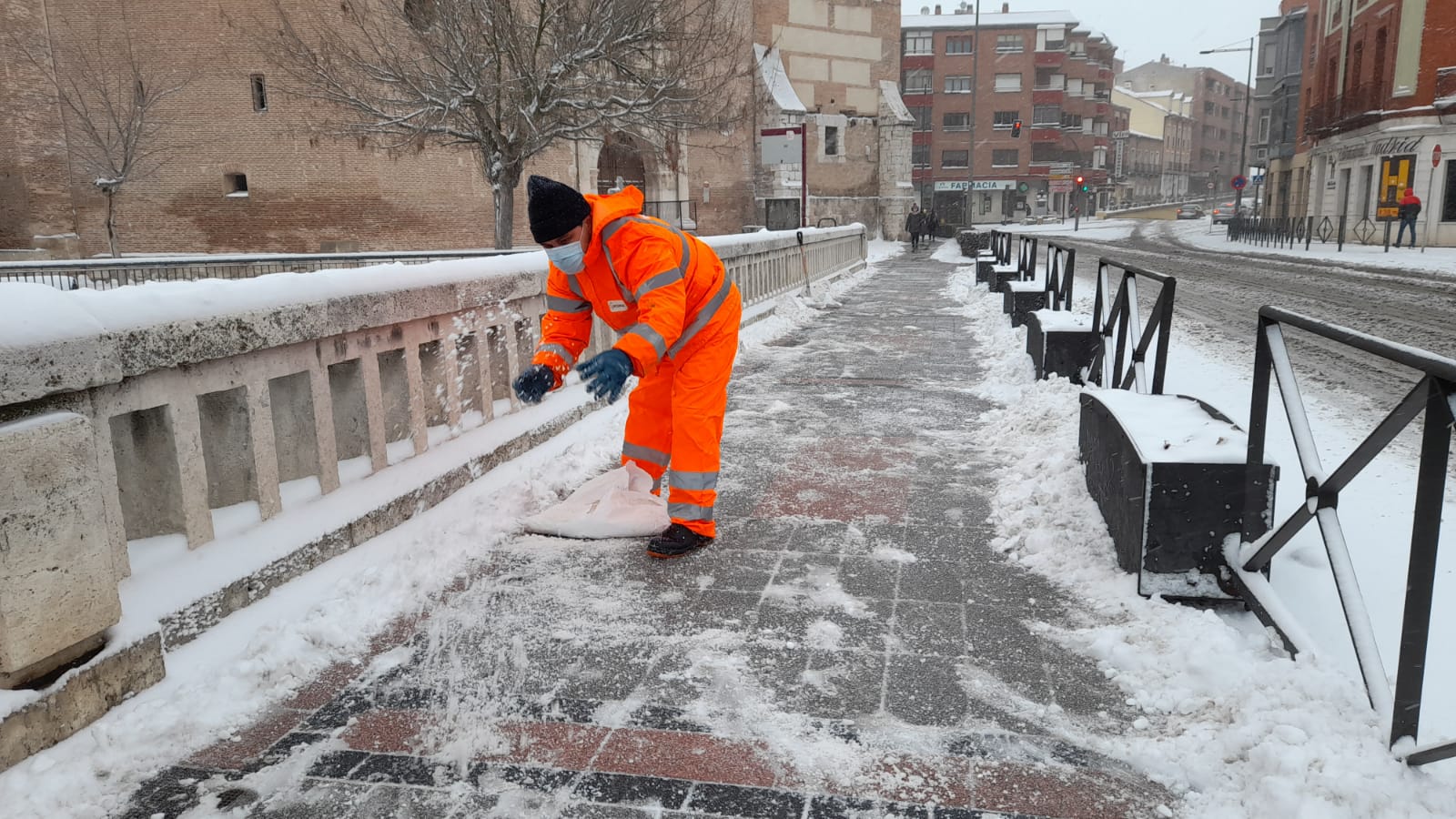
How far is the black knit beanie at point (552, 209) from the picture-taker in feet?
12.4

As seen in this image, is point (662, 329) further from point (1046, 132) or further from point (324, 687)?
point (1046, 132)

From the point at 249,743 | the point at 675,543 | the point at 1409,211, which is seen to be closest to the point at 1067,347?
the point at 675,543

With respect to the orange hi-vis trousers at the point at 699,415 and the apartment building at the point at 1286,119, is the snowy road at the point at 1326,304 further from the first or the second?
the apartment building at the point at 1286,119

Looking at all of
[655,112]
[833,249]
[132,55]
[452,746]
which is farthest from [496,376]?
[132,55]

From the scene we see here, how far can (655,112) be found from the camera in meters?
15.4

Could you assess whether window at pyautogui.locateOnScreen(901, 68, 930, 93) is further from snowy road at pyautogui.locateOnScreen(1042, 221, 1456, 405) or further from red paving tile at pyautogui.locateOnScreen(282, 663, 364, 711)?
red paving tile at pyautogui.locateOnScreen(282, 663, 364, 711)

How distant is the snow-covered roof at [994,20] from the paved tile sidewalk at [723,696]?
67.4 metres

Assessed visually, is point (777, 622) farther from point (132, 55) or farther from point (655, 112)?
point (132, 55)

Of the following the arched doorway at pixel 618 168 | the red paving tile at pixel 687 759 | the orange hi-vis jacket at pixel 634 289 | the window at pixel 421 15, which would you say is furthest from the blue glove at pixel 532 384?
the arched doorway at pixel 618 168

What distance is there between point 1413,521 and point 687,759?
1.92m

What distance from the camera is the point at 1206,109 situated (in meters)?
99.5

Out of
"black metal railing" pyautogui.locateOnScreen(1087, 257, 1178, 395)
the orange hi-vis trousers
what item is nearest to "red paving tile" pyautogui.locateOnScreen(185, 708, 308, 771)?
the orange hi-vis trousers

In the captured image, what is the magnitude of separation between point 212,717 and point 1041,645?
264cm

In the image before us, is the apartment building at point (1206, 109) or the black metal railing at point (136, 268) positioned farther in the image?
the apartment building at point (1206, 109)
